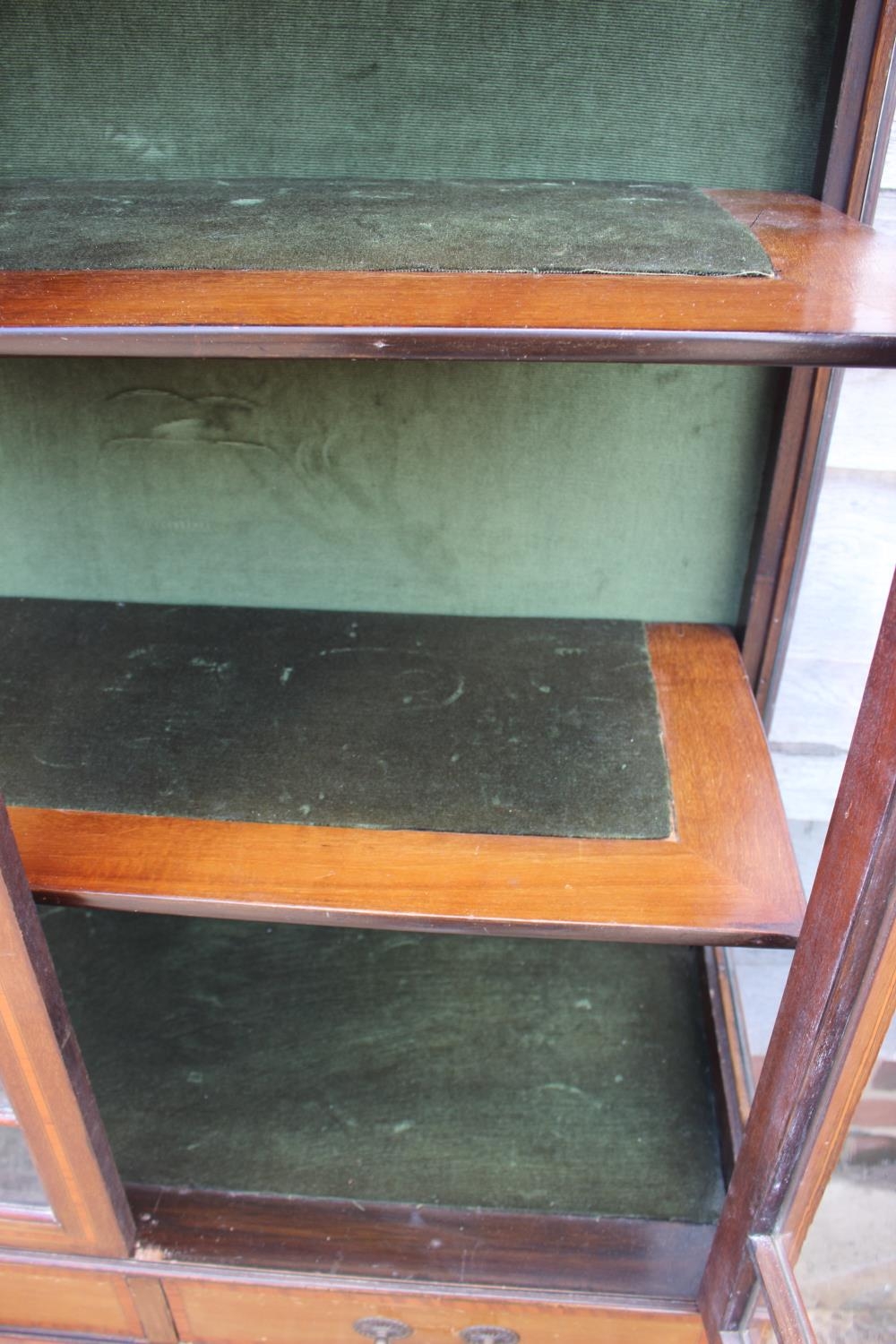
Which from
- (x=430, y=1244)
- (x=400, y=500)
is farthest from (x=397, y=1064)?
(x=400, y=500)

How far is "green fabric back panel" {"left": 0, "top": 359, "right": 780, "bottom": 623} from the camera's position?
36.8 inches

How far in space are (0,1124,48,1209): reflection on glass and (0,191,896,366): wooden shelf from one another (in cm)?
59

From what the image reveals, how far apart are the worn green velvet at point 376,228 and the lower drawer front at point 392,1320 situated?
2.66 feet

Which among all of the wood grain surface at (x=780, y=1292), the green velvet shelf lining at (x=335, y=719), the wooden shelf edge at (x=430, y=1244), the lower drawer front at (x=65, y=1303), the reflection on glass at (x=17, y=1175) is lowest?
the lower drawer front at (x=65, y=1303)

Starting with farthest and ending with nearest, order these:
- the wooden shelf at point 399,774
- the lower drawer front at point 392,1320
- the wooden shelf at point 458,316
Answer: the lower drawer front at point 392,1320 → the wooden shelf at point 399,774 → the wooden shelf at point 458,316

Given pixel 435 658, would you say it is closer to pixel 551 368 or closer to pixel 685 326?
pixel 551 368

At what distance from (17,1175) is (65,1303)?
0.19m

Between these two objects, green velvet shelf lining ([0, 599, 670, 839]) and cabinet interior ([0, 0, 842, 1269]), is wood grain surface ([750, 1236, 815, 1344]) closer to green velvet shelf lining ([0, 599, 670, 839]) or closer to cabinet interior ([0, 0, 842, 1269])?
cabinet interior ([0, 0, 842, 1269])

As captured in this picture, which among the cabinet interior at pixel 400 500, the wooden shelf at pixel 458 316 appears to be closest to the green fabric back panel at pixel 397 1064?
the cabinet interior at pixel 400 500

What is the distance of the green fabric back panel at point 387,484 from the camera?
94 cm

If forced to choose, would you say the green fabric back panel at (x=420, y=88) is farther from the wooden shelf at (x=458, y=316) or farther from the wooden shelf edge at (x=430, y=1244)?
the wooden shelf edge at (x=430, y=1244)

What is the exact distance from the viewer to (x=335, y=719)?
895 mm

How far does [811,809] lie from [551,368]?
688 mm

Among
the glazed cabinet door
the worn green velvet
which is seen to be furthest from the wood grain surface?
the worn green velvet
